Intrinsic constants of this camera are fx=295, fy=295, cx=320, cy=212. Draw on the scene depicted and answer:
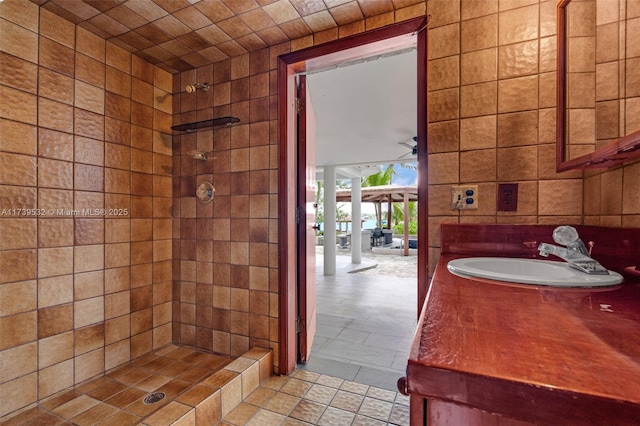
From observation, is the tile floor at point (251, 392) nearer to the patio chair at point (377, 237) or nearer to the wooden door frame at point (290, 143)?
the wooden door frame at point (290, 143)

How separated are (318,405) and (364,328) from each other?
1143 mm

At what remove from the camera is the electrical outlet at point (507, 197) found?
4.20ft

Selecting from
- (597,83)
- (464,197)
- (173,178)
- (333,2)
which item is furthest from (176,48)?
(597,83)

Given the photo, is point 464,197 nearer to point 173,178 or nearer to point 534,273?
point 534,273

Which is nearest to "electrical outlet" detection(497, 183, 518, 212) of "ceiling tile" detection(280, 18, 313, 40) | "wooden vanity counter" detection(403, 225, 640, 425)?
"wooden vanity counter" detection(403, 225, 640, 425)

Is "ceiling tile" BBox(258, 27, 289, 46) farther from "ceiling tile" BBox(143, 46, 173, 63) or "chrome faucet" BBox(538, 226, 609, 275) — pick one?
"chrome faucet" BBox(538, 226, 609, 275)

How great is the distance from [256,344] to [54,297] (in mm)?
1117

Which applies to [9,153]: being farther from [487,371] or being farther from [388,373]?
[388,373]

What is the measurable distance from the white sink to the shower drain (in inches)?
62.7

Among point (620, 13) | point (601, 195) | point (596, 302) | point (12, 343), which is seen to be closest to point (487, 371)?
point (596, 302)

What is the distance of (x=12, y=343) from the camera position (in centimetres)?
140

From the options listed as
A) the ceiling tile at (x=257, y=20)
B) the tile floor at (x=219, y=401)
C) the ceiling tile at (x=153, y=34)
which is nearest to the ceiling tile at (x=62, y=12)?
the ceiling tile at (x=153, y=34)

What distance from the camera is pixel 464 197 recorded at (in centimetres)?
136

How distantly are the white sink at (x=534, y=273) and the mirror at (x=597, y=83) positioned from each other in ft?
1.09
